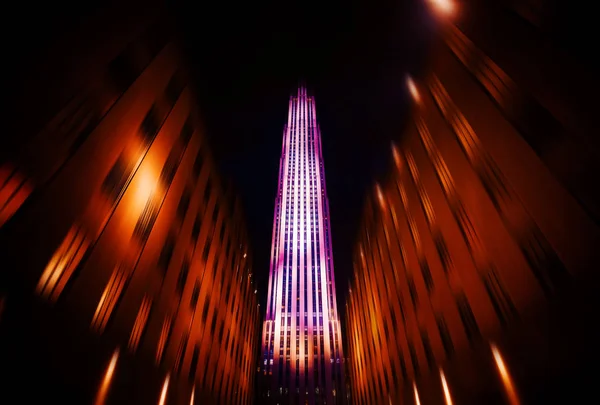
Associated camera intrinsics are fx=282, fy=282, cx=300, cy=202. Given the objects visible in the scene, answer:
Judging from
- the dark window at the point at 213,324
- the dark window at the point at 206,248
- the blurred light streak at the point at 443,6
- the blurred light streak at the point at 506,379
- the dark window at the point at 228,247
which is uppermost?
the blurred light streak at the point at 443,6

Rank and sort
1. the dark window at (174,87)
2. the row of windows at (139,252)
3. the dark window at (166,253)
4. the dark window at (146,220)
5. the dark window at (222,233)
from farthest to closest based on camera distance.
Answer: the dark window at (222,233) < the dark window at (174,87) < the dark window at (166,253) < the dark window at (146,220) < the row of windows at (139,252)

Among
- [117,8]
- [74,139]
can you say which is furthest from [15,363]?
[117,8]

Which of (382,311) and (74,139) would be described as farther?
(382,311)

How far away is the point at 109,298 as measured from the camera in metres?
11.5

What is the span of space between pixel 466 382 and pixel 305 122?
98254 mm

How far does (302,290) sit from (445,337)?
6119cm

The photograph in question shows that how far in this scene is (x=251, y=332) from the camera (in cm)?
3897

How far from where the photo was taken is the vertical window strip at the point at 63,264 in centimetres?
861

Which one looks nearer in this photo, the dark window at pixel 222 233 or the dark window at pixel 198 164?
the dark window at pixel 198 164

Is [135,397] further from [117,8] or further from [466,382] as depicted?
[117,8]

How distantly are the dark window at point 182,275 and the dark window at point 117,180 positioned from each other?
7.36 metres

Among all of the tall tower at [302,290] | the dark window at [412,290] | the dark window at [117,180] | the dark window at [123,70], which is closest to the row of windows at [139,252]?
the dark window at [117,180]

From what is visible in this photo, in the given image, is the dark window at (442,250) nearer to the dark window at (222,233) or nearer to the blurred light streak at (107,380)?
the blurred light streak at (107,380)

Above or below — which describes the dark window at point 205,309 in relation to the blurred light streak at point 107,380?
above
